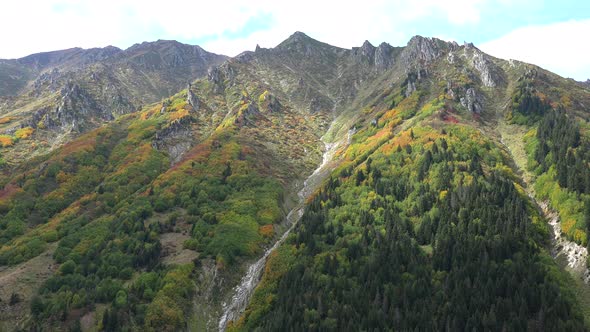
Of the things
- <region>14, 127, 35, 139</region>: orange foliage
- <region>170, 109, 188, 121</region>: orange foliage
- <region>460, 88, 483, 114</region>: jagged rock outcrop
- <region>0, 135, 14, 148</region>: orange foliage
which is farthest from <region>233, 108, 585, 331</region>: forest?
<region>14, 127, 35, 139</region>: orange foliage

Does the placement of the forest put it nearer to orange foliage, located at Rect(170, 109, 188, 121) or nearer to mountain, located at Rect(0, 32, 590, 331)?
mountain, located at Rect(0, 32, 590, 331)

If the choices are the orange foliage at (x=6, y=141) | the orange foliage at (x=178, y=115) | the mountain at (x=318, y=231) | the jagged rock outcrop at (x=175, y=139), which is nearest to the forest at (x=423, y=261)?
the mountain at (x=318, y=231)

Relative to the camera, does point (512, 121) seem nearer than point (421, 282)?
No

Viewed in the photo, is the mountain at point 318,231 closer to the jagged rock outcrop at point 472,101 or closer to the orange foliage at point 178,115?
the jagged rock outcrop at point 472,101

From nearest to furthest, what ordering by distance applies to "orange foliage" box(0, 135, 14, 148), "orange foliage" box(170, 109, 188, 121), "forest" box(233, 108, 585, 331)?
"forest" box(233, 108, 585, 331)
"orange foliage" box(0, 135, 14, 148)
"orange foliage" box(170, 109, 188, 121)

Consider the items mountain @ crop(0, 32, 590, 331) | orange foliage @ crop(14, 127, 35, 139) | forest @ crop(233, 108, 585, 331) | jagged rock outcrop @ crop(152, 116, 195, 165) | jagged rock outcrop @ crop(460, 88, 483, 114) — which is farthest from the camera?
orange foliage @ crop(14, 127, 35, 139)

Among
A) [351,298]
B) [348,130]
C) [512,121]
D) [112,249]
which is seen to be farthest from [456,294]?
[348,130]

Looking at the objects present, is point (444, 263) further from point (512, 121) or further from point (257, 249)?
point (512, 121)
